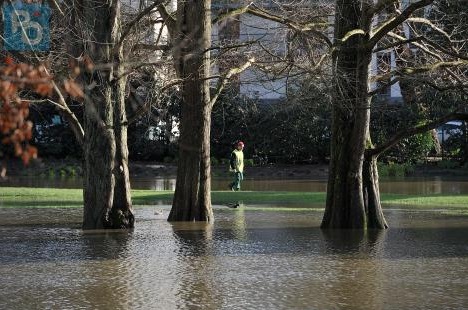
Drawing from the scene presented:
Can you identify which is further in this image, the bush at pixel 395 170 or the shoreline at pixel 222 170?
the shoreline at pixel 222 170

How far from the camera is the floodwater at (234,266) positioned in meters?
8.36

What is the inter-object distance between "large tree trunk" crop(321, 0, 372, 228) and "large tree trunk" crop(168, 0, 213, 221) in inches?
99.8

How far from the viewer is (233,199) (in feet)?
71.5

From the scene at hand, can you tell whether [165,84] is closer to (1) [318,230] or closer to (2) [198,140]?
(2) [198,140]

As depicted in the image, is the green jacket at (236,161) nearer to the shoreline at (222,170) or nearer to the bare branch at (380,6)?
the shoreline at (222,170)

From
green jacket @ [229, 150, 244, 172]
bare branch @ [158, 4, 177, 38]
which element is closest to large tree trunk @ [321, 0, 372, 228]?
bare branch @ [158, 4, 177, 38]

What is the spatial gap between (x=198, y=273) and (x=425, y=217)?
27.7ft

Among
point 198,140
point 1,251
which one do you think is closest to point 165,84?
point 198,140

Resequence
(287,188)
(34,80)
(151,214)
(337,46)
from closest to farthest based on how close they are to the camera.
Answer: (34,80)
(337,46)
(151,214)
(287,188)

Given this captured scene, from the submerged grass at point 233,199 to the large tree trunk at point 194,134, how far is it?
3803 millimetres

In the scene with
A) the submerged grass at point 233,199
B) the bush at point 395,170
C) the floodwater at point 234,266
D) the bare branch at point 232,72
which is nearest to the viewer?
the floodwater at point 234,266

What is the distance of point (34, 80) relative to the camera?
3645 mm

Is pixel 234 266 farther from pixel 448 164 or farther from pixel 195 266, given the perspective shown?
pixel 448 164

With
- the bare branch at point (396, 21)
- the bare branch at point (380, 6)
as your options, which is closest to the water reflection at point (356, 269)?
the bare branch at point (396, 21)
